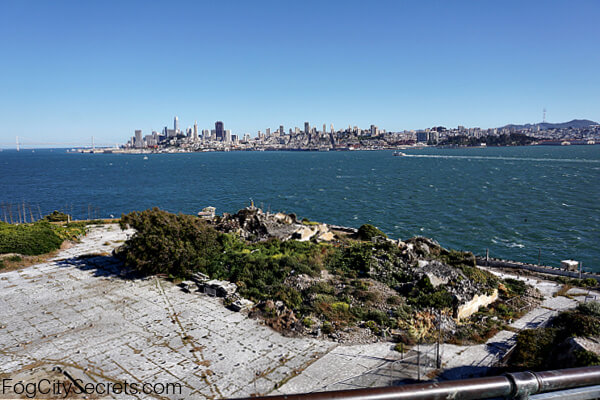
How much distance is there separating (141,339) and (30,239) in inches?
846

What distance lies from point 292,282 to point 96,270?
15.2 m

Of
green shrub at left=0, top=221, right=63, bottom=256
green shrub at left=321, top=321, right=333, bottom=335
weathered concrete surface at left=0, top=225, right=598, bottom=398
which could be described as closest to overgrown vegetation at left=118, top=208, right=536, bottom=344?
green shrub at left=321, top=321, right=333, bottom=335

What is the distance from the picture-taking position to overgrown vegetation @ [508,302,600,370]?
13180mm

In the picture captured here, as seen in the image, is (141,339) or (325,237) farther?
(325,237)

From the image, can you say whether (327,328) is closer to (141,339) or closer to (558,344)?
(141,339)

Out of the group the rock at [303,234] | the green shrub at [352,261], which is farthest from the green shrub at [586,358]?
the rock at [303,234]

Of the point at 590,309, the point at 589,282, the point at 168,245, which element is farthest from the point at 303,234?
the point at 589,282

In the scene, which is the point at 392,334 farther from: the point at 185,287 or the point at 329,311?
the point at 185,287

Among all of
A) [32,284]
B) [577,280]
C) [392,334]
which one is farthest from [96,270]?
[577,280]

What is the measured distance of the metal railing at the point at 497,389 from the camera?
233cm

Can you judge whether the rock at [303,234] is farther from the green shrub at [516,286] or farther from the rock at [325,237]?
the green shrub at [516,286]

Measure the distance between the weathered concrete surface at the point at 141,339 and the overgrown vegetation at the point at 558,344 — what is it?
831 cm

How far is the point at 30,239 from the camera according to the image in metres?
31.9

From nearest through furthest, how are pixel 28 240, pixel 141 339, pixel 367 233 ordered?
pixel 141 339 → pixel 28 240 → pixel 367 233
